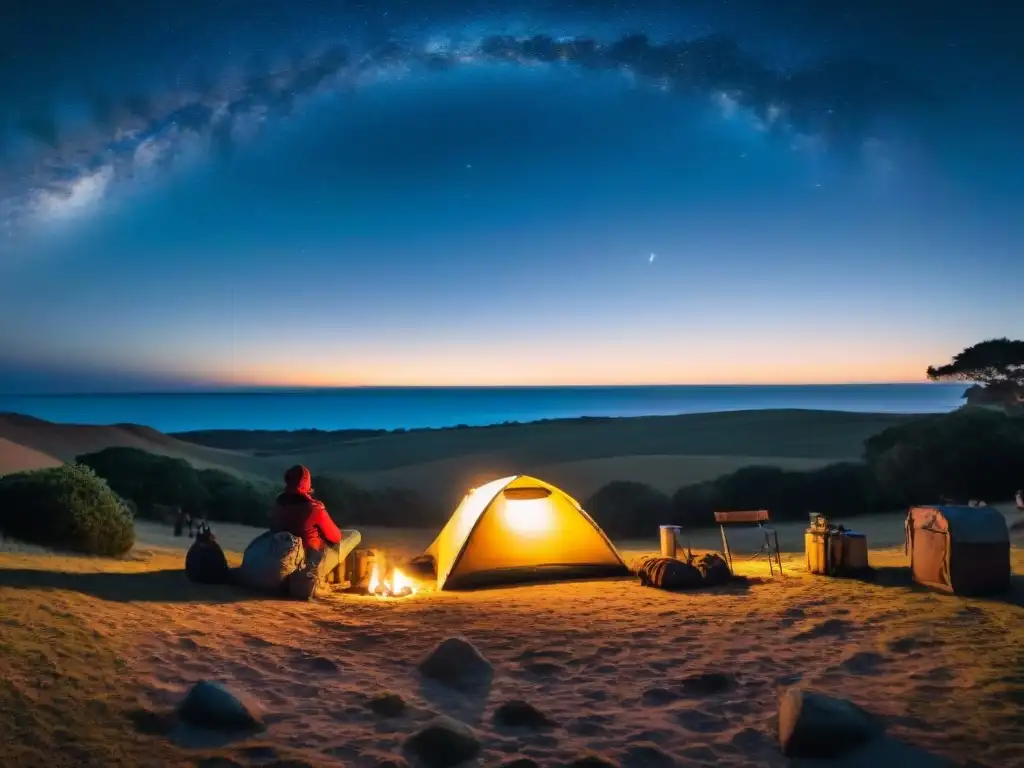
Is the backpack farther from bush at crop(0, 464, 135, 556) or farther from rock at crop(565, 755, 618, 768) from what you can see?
rock at crop(565, 755, 618, 768)

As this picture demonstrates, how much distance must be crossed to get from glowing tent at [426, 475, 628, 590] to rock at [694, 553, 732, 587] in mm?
1193

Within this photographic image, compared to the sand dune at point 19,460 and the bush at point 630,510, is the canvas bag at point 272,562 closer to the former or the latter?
the bush at point 630,510

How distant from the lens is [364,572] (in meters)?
10.6

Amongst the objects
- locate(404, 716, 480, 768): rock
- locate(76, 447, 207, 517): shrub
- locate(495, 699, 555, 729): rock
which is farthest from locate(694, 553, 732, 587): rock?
locate(76, 447, 207, 517): shrub

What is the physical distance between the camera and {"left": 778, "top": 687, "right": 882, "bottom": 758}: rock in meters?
4.88

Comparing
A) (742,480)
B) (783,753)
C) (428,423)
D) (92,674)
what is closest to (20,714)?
(92,674)

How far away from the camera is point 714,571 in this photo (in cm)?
1002

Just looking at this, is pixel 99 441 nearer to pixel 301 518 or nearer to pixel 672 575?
pixel 301 518

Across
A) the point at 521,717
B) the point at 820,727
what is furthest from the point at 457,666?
the point at 820,727

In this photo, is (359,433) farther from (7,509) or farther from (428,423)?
(7,509)

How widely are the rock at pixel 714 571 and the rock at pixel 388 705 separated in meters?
5.39

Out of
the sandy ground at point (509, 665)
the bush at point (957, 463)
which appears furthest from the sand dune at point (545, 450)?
the sandy ground at point (509, 665)

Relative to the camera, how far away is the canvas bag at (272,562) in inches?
354

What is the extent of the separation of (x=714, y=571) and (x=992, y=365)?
20.8 meters
